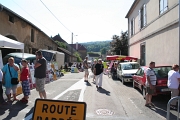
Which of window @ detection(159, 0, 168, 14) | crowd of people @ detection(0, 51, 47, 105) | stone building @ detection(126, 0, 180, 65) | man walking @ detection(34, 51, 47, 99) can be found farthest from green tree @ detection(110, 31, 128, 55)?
man walking @ detection(34, 51, 47, 99)

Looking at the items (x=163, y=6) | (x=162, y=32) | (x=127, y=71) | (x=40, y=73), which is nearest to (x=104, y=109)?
(x=40, y=73)

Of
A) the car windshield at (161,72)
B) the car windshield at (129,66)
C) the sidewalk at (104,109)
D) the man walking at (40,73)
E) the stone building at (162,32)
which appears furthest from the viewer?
the car windshield at (129,66)

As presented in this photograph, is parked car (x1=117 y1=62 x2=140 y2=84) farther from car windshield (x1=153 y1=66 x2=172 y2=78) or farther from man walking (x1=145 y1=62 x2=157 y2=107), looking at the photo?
man walking (x1=145 y1=62 x2=157 y2=107)

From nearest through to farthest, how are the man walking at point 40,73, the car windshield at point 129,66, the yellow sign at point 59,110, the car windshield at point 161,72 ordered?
the yellow sign at point 59,110, the man walking at point 40,73, the car windshield at point 161,72, the car windshield at point 129,66

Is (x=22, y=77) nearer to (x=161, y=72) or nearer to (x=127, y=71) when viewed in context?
(x=161, y=72)

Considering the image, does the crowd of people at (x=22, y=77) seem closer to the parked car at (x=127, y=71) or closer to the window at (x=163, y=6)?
the parked car at (x=127, y=71)

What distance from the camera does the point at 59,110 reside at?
2734mm

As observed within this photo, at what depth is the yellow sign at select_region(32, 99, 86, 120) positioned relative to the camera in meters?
2.67

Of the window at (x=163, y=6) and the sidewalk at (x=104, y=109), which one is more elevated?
the window at (x=163, y=6)

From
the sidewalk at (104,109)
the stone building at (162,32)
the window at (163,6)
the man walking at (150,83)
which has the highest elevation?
the window at (163,6)

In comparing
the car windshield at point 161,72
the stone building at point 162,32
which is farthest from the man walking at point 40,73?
the stone building at point 162,32

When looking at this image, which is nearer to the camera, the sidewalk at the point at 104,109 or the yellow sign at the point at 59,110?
the yellow sign at the point at 59,110

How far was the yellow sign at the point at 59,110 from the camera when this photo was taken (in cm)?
267

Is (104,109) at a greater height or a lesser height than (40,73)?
lesser
